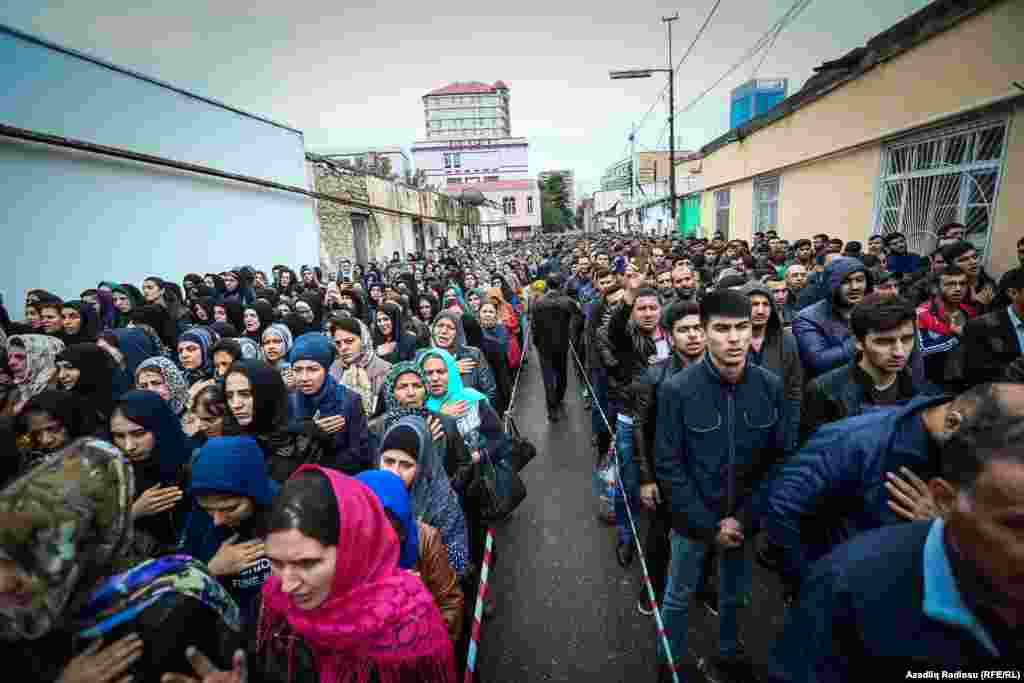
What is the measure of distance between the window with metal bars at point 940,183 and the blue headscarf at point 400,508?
27.9 ft

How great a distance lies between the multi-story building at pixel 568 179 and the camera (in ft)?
294

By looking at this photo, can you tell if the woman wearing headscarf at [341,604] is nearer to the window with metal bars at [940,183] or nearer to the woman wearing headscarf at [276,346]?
the woman wearing headscarf at [276,346]

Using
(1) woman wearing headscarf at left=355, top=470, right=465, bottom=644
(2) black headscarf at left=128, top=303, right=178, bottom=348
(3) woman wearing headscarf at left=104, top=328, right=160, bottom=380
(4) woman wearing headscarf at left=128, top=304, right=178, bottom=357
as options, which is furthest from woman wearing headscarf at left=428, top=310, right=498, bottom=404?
(2) black headscarf at left=128, top=303, right=178, bottom=348

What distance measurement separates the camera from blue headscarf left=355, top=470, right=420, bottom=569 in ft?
6.04

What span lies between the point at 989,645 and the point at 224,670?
1776 mm

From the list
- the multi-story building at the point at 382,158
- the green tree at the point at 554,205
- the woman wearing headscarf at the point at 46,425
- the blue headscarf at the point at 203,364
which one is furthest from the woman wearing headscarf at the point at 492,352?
the green tree at the point at 554,205

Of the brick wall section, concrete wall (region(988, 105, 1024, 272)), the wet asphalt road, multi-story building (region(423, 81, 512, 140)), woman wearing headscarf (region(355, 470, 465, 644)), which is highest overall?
multi-story building (region(423, 81, 512, 140))

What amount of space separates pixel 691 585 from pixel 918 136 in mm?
9193

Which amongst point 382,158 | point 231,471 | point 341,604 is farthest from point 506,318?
point 382,158

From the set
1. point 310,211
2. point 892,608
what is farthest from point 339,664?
point 310,211

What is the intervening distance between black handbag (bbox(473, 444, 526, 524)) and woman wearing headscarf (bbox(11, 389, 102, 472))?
234 cm

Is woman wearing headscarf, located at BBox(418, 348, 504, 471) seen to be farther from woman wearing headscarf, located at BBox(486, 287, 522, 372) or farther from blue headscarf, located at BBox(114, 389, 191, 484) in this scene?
woman wearing headscarf, located at BBox(486, 287, 522, 372)

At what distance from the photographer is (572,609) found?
3.12 m

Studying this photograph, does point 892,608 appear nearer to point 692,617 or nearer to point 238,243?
point 692,617
